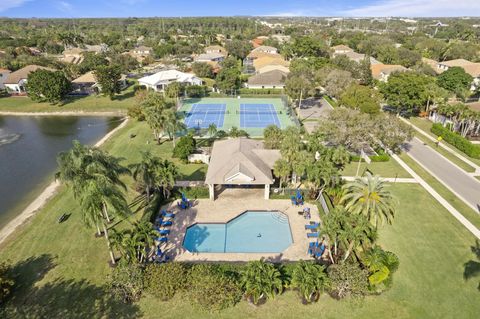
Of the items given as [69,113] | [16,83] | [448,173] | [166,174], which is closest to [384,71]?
[448,173]

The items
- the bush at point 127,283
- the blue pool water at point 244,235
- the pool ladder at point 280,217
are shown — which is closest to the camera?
the bush at point 127,283

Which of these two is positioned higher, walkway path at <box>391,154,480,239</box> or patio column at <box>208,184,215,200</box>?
patio column at <box>208,184,215,200</box>

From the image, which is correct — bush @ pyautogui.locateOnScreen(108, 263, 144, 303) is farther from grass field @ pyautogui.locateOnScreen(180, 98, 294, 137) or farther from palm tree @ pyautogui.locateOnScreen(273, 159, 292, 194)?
grass field @ pyautogui.locateOnScreen(180, 98, 294, 137)

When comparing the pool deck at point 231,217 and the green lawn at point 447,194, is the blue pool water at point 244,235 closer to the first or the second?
the pool deck at point 231,217

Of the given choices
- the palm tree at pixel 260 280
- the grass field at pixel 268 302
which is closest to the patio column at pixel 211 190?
the grass field at pixel 268 302

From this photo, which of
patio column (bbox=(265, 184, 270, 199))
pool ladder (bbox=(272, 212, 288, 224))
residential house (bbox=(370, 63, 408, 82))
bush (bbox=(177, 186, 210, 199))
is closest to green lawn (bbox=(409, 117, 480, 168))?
pool ladder (bbox=(272, 212, 288, 224))

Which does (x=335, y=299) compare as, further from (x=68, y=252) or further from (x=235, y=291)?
(x=68, y=252)
